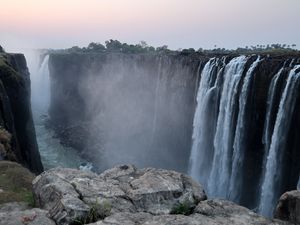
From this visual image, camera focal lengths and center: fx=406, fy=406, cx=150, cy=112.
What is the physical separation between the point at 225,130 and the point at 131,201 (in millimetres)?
21724

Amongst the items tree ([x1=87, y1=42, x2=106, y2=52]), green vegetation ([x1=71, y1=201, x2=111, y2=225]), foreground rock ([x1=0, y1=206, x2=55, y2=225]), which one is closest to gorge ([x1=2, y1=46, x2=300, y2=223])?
foreground rock ([x1=0, y1=206, x2=55, y2=225])

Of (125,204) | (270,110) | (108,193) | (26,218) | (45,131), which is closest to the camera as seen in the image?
(26,218)

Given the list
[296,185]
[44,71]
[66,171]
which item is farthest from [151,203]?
[44,71]

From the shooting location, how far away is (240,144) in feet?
91.1

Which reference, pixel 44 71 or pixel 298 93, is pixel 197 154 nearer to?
pixel 298 93

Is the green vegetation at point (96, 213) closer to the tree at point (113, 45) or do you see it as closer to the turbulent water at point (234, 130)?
the turbulent water at point (234, 130)

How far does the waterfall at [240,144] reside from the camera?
27.2 m

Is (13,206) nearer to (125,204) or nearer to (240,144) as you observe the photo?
(125,204)

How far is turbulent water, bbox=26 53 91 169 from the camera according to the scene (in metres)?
45.2

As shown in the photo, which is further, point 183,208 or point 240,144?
point 240,144

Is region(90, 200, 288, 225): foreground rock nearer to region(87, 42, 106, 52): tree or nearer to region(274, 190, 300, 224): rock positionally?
region(274, 190, 300, 224): rock

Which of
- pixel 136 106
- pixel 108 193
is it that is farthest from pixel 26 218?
pixel 136 106

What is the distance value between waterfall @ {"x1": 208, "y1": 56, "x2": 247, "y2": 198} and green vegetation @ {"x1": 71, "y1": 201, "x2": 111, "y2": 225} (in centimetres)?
2128

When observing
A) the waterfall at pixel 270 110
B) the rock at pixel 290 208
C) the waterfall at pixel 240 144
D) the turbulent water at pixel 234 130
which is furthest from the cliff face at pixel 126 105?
the rock at pixel 290 208
